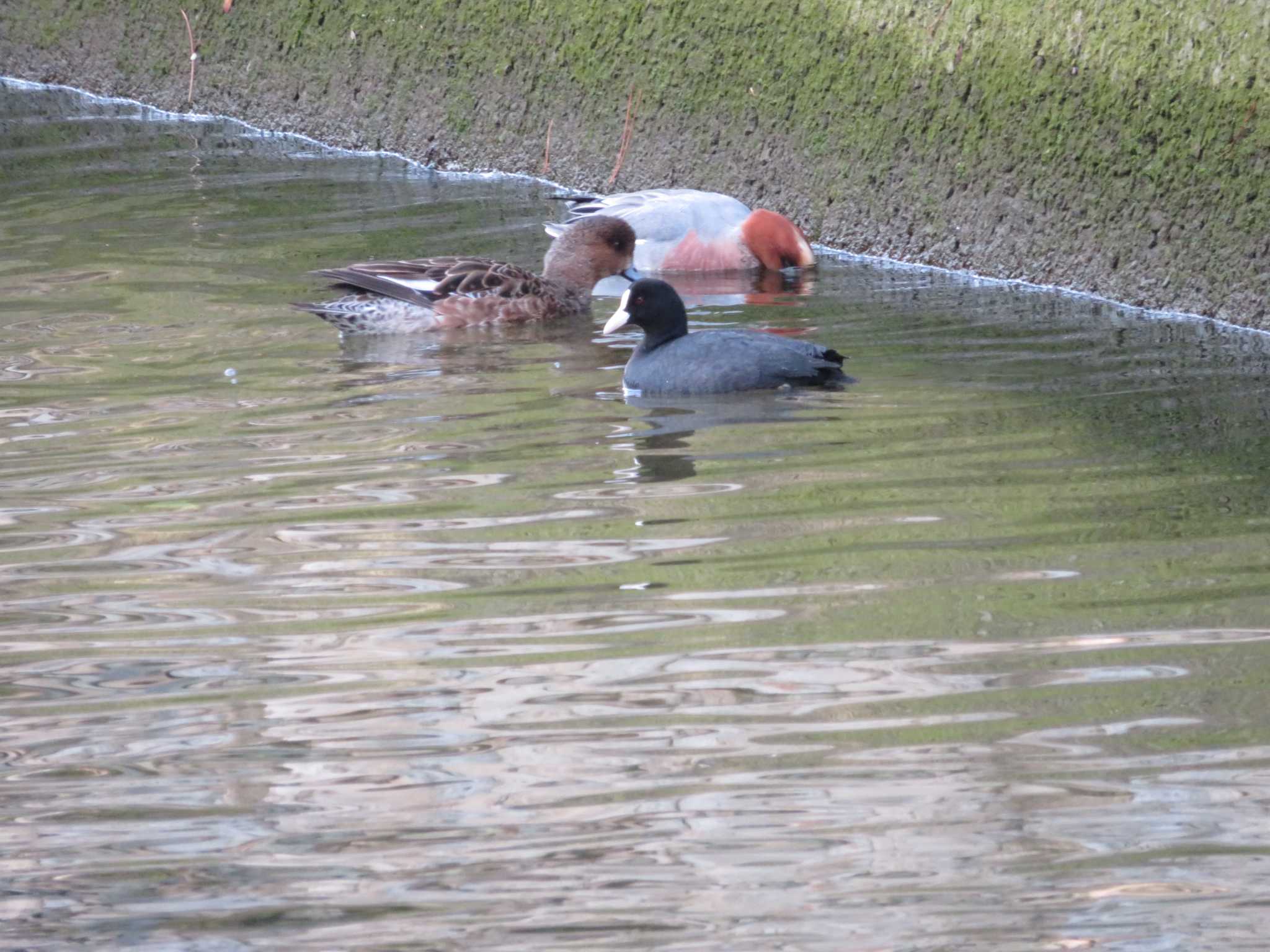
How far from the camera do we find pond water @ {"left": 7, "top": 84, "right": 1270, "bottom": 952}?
11.0 ft

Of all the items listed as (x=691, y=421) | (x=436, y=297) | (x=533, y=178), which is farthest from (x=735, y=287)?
(x=691, y=421)

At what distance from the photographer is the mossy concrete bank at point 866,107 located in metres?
8.72

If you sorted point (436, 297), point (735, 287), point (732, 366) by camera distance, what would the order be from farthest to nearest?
point (735, 287), point (436, 297), point (732, 366)

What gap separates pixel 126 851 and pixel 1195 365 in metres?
5.31

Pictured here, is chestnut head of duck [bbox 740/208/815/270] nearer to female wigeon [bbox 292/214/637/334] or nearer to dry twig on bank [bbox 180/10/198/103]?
female wigeon [bbox 292/214/637/334]

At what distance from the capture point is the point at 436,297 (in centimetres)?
873

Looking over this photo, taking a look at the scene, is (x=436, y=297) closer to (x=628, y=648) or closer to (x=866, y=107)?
(x=866, y=107)

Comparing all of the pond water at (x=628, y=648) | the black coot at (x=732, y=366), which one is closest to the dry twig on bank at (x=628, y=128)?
the pond water at (x=628, y=648)

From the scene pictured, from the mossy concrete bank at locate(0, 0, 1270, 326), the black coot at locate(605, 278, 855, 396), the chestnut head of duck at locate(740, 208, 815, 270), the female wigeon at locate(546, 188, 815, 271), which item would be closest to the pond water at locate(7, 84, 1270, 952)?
the black coot at locate(605, 278, 855, 396)

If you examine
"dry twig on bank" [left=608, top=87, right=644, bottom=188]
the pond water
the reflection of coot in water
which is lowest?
the pond water

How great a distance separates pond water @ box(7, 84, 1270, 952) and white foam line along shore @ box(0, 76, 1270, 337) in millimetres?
559

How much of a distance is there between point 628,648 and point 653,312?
3561 mm

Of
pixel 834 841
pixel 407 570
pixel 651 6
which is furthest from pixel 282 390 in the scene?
pixel 651 6

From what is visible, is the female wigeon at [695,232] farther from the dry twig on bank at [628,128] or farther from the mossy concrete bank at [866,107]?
the dry twig on bank at [628,128]
